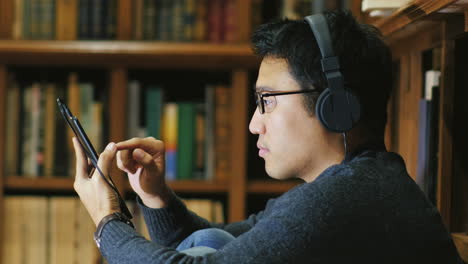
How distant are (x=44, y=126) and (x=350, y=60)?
1243mm

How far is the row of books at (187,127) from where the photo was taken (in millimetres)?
1908

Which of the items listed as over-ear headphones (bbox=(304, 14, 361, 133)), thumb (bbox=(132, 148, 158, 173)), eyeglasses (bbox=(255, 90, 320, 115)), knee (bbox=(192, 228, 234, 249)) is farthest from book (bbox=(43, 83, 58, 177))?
over-ear headphones (bbox=(304, 14, 361, 133))

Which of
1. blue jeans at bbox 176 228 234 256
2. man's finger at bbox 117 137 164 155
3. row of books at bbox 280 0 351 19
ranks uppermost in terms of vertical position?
row of books at bbox 280 0 351 19

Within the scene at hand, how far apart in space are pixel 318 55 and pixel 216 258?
13.2 inches

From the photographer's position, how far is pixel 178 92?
6.67ft

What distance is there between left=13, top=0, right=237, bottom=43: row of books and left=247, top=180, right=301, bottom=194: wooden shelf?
44 centimetres

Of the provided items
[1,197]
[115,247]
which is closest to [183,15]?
[1,197]

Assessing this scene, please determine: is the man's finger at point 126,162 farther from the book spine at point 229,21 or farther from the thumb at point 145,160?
the book spine at point 229,21

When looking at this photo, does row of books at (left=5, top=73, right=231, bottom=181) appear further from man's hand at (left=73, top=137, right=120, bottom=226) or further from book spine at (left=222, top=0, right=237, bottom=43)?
man's hand at (left=73, top=137, right=120, bottom=226)

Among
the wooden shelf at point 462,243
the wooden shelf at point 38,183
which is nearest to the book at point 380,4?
the wooden shelf at point 462,243

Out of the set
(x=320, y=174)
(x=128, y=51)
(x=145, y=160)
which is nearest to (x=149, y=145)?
(x=145, y=160)

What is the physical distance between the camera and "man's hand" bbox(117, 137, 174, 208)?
1.14 m

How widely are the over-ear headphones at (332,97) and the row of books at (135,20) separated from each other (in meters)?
0.99

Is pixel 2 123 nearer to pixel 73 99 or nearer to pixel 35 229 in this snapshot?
pixel 73 99
